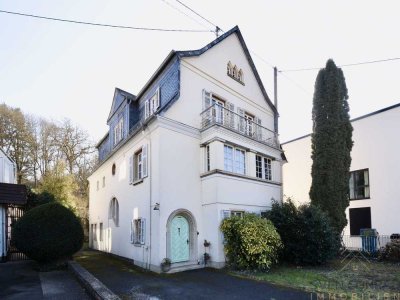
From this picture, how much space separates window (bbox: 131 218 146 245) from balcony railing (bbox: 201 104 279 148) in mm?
5269

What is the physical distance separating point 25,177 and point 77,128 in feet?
24.1

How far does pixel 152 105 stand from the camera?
17031mm

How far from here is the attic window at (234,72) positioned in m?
17.8

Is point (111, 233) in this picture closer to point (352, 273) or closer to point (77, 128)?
point (352, 273)

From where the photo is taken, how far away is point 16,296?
9227mm

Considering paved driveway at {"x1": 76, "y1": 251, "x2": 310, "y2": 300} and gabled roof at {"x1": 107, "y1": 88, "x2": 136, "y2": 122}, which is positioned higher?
gabled roof at {"x1": 107, "y1": 88, "x2": 136, "y2": 122}

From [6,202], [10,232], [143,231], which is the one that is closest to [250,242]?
[143,231]

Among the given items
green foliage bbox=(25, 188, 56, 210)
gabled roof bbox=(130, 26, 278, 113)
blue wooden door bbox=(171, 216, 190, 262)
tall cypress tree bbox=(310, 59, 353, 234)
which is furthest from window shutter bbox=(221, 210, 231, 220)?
green foliage bbox=(25, 188, 56, 210)

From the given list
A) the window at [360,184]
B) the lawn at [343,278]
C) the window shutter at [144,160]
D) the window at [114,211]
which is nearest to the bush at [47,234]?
the window shutter at [144,160]

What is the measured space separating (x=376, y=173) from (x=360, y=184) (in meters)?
1.48

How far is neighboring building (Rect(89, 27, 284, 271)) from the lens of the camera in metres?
13.9

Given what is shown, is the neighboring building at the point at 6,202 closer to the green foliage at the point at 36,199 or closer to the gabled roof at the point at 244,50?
the green foliage at the point at 36,199

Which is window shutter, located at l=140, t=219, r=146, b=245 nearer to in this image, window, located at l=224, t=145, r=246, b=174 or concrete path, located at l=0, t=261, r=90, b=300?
concrete path, located at l=0, t=261, r=90, b=300

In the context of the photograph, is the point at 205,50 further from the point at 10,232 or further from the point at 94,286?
the point at 10,232
